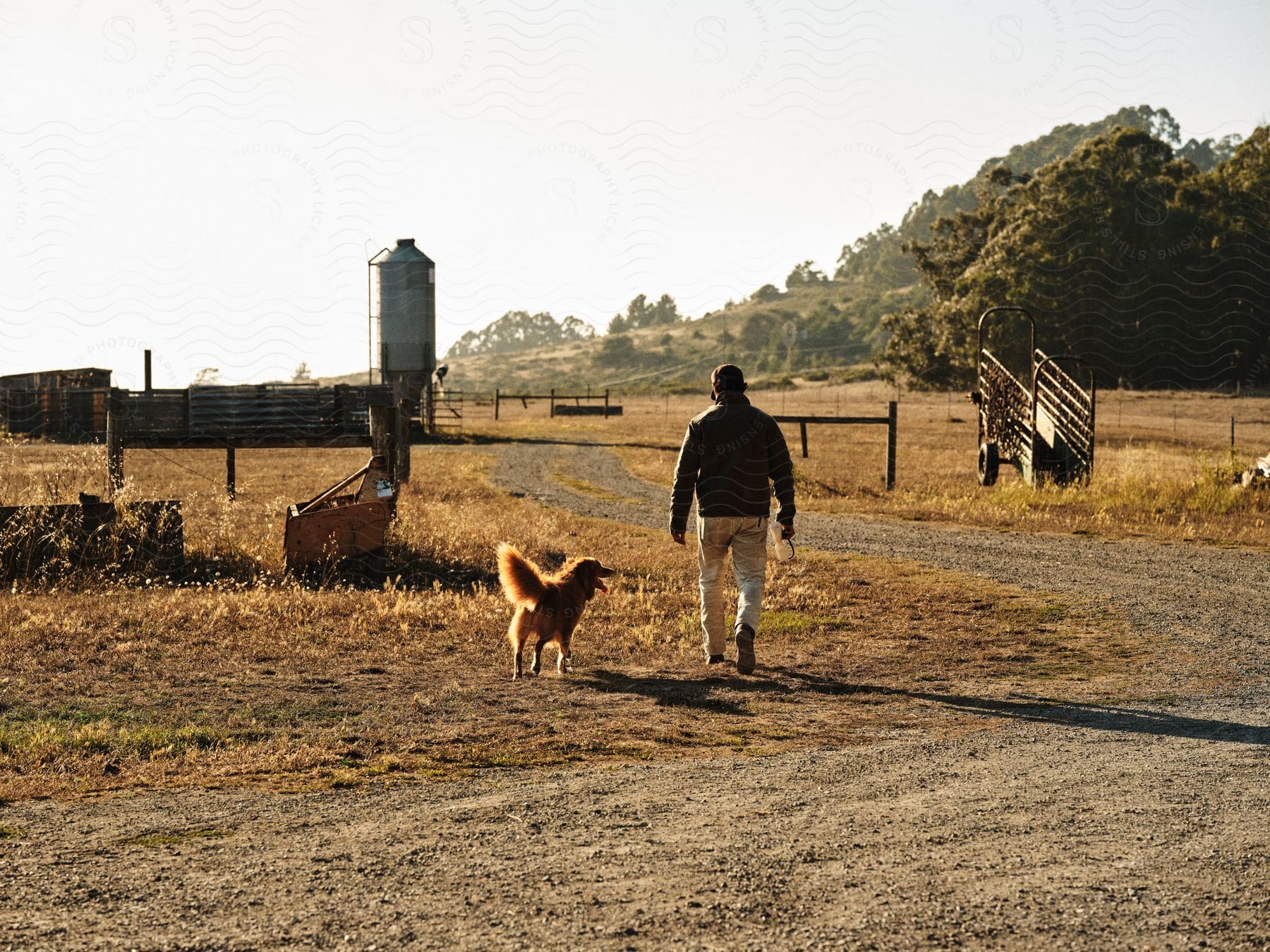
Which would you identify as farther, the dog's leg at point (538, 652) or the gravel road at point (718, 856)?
the dog's leg at point (538, 652)

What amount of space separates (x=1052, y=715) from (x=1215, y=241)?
58895mm

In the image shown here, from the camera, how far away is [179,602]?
37.4ft

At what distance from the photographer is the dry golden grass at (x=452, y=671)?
22.4 feet

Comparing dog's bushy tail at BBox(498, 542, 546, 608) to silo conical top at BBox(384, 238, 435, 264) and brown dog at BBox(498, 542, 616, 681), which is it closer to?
brown dog at BBox(498, 542, 616, 681)

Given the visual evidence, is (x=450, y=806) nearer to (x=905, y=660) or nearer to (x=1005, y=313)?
(x=905, y=660)

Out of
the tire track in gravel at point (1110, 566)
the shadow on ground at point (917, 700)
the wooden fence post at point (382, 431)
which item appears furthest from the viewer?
the wooden fence post at point (382, 431)

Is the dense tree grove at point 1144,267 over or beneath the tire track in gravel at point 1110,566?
over

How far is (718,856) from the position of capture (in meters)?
4.82

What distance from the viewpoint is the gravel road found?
13.5 feet

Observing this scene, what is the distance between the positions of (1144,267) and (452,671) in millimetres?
58964

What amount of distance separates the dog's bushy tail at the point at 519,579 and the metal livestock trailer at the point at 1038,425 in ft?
49.7

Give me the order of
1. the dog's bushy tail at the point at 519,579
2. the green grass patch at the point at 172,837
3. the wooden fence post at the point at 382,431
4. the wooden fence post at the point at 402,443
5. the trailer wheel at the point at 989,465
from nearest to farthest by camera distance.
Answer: the green grass patch at the point at 172,837
the dog's bushy tail at the point at 519,579
the wooden fence post at the point at 382,431
the wooden fence post at the point at 402,443
the trailer wheel at the point at 989,465

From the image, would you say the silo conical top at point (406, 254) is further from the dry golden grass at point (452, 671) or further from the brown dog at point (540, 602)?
the brown dog at point (540, 602)

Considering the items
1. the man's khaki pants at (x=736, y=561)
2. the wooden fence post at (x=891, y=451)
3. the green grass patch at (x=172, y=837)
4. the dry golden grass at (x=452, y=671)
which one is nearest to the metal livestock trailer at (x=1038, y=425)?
the wooden fence post at (x=891, y=451)
